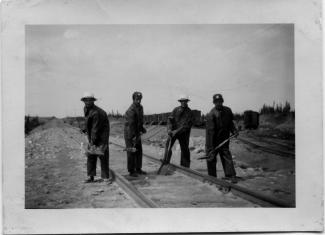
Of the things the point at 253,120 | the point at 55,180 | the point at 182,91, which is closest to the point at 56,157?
the point at 55,180

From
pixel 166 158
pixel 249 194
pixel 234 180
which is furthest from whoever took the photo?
pixel 166 158

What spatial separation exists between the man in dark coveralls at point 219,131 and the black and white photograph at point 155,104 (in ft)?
0.05

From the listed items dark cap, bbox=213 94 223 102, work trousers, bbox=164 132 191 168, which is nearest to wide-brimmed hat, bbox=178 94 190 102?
dark cap, bbox=213 94 223 102

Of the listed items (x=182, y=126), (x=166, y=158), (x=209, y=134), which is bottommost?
(x=166, y=158)

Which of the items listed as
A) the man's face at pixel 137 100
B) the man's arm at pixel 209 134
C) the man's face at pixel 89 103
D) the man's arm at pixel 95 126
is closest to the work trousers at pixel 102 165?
the man's arm at pixel 95 126

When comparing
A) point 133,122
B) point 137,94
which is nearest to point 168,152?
point 133,122

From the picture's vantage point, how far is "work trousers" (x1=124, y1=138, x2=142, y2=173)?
4836 millimetres

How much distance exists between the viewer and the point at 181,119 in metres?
4.91

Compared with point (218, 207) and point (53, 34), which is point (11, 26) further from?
point (218, 207)

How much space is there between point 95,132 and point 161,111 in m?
0.96

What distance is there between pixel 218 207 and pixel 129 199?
119cm

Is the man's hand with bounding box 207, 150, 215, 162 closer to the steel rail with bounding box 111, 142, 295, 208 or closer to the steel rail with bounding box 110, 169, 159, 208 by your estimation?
the steel rail with bounding box 111, 142, 295, 208

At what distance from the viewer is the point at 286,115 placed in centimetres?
480

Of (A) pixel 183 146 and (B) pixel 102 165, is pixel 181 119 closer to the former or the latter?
(A) pixel 183 146
